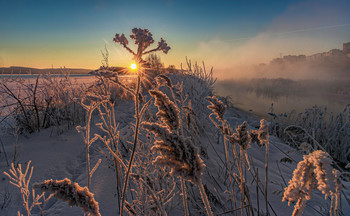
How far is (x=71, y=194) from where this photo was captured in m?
0.59

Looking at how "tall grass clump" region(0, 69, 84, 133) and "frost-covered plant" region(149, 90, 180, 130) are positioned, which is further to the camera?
"tall grass clump" region(0, 69, 84, 133)

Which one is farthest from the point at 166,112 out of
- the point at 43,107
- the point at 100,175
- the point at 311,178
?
the point at 43,107

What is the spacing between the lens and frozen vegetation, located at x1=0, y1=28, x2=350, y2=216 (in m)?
0.59

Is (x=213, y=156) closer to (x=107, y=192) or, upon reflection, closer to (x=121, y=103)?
(x=107, y=192)

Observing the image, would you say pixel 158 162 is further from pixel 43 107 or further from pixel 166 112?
pixel 43 107

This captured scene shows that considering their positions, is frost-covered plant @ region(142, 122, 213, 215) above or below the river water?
above

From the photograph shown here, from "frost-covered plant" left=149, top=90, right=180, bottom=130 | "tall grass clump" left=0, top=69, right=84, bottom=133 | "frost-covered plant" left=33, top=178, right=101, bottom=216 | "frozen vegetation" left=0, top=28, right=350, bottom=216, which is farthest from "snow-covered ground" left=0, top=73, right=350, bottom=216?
"frost-covered plant" left=33, top=178, right=101, bottom=216

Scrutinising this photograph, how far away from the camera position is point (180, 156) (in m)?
0.51

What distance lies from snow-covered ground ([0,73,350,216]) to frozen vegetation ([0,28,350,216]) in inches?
0.5

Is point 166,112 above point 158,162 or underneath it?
above

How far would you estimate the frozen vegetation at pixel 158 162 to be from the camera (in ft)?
1.93

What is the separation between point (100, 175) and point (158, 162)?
6.96ft

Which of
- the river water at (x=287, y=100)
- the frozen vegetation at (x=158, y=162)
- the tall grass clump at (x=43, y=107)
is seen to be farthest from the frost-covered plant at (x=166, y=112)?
the river water at (x=287, y=100)

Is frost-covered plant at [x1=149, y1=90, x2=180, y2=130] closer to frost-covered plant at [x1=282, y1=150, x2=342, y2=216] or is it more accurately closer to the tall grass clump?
frost-covered plant at [x1=282, y1=150, x2=342, y2=216]
